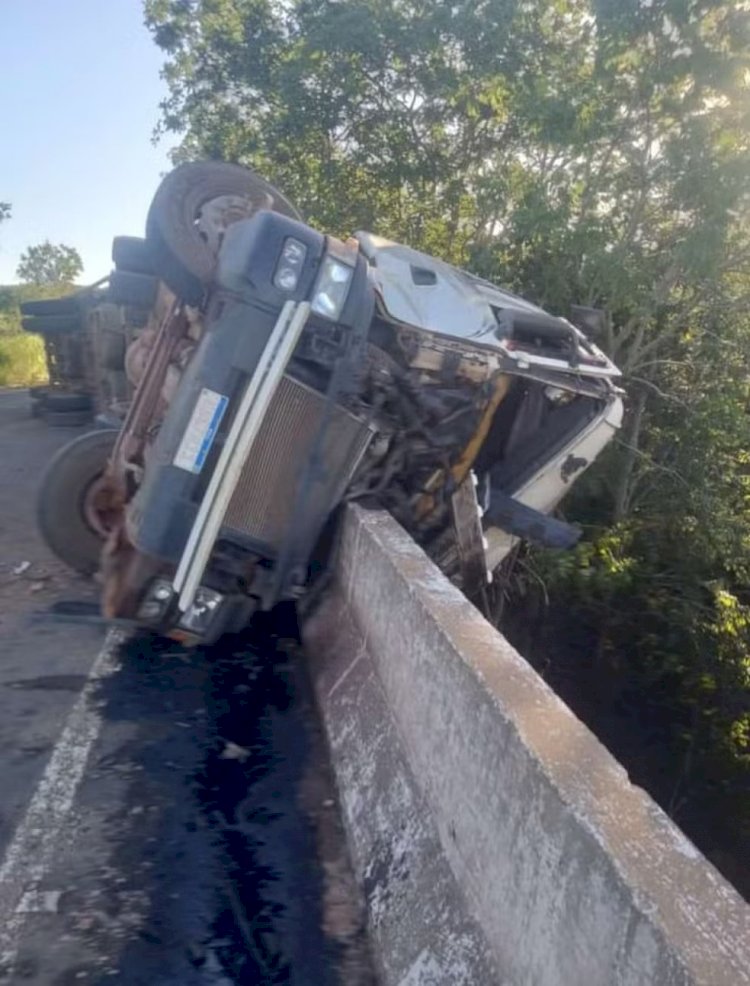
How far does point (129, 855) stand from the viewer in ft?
14.0

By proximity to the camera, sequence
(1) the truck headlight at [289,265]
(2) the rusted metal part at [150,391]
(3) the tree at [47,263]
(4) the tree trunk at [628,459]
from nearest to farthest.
A: (1) the truck headlight at [289,265] < (2) the rusted metal part at [150,391] < (4) the tree trunk at [628,459] < (3) the tree at [47,263]

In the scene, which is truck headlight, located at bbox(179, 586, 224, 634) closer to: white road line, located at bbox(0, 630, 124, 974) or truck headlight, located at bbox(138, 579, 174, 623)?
truck headlight, located at bbox(138, 579, 174, 623)

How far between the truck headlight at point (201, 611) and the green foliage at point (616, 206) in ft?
18.7

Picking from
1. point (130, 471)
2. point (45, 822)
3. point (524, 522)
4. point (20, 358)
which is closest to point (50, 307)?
point (130, 471)

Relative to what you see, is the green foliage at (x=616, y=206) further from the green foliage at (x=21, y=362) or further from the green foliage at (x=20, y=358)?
the green foliage at (x=21, y=362)

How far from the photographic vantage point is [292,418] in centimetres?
597

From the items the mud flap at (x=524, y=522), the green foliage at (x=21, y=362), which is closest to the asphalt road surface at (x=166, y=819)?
the mud flap at (x=524, y=522)

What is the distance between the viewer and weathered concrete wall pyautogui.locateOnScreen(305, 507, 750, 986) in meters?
2.46

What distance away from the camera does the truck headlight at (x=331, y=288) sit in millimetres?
6016

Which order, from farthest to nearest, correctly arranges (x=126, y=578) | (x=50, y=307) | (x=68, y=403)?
(x=50, y=307) → (x=68, y=403) → (x=126, y=578)

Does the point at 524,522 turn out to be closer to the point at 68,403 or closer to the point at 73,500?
the point at 73,500

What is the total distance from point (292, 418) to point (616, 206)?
7815 mm

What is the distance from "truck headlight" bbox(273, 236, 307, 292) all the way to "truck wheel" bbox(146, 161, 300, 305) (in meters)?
0.59

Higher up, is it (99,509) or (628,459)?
(628,459)
